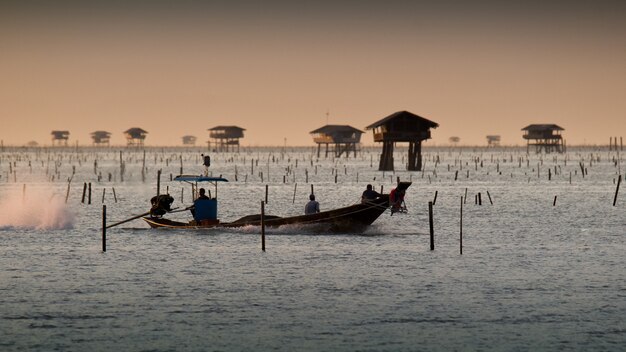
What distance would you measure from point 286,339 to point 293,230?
17.6 metres

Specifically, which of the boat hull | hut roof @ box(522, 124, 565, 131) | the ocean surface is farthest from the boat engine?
hut roof @ box(522, 124, 565, 131)

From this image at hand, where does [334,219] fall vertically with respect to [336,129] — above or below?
below

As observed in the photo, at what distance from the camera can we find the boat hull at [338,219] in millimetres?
35562

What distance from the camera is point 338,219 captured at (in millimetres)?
35969

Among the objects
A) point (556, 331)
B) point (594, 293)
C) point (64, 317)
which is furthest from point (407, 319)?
point (64, 317)

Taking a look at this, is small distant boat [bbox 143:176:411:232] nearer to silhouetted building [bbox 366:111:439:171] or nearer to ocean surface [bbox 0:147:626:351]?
ocean surface [bbox 0:147:626:351]

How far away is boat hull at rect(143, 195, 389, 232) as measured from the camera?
35.6m

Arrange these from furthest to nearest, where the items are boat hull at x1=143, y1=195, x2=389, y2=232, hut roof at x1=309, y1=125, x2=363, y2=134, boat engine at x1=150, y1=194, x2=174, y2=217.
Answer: hut roof at x1=309, y1=125, x2=363, y2=134, boat engine at x1=150, y1=194, x2=174, y2=217, boat hull at x1=143, y1=195, x2=389, y2=232

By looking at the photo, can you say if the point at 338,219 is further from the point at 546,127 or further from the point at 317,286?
the point at 546,127

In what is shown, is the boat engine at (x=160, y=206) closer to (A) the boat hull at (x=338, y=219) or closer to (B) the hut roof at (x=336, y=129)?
(A) the boat hull at (x=338, y=219)

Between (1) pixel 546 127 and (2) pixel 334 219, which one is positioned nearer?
(2) pixel 334 219

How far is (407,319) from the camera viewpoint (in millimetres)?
19891

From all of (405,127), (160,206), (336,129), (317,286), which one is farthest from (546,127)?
(317,286)

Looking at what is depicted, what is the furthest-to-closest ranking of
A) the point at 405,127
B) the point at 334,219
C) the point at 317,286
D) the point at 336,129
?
1. the point at 336,129
2. the point at 405,127
3. the point at 334,219
4. the point at 317,286
